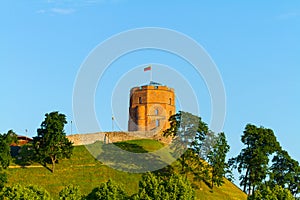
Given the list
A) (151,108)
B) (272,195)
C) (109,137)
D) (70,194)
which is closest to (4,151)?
(70,194)

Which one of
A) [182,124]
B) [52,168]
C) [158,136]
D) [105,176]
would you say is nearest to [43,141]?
[52,168]

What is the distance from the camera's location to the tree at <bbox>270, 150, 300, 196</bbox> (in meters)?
112

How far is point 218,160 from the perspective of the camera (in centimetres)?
11100

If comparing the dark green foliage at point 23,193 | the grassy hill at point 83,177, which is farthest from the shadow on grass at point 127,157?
the dark green foliage at point 23,193

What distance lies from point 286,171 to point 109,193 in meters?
39.3

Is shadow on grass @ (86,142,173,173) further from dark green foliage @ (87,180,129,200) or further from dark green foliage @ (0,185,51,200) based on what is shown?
dark green foliage @ (0,185,51,200)

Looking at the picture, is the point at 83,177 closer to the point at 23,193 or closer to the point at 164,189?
the point at 164,189

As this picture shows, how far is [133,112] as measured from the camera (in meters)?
141

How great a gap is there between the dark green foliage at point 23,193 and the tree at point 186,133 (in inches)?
1271

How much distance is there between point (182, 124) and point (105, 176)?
1488cm

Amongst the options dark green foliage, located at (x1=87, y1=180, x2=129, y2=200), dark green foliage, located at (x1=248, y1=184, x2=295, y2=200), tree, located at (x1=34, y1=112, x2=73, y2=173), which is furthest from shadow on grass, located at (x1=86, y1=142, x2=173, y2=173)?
dark green foliage, located at (x1=248, y1=184, x2=295, y2=200)

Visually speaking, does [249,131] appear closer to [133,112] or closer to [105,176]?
[105,176]

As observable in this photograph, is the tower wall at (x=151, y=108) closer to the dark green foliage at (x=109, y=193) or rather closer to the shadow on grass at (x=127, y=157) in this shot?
the shadow on grass at (x=127, y=157)

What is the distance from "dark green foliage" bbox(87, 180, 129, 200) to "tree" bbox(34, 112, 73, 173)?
78.7ft
